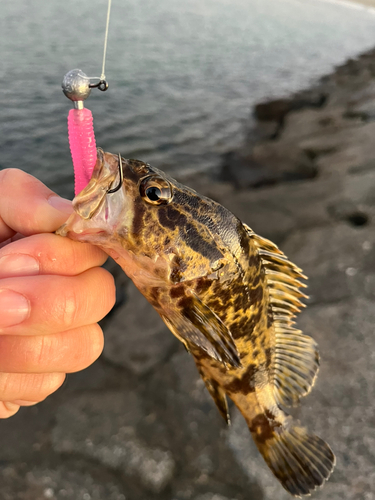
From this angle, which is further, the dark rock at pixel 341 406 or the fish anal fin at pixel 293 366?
the dark rock at pixel 341 406

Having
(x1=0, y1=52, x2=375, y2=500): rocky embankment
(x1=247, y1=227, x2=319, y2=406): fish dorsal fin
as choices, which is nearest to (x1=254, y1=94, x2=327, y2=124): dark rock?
(x1=0, y1=52, x2=375, y2=500): rocky embankment

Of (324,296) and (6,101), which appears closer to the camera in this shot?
(324,296)

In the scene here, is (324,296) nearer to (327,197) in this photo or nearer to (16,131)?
(327,197)

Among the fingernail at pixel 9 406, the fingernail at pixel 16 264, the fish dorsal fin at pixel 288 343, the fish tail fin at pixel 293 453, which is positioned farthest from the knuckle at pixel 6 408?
the fish dorsal fin at pixel 288 343

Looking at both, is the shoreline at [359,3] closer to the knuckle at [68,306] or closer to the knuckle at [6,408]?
the knuckle at [68,306]

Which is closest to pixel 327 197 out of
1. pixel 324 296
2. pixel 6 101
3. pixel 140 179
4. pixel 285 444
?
pixel 324 296

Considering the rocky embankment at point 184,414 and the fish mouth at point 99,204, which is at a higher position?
the fish mouth at point 99,204

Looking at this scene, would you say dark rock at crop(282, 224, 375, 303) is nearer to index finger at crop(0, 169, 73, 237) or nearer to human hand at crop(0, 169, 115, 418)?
human hand at crop(0, 169, 115, 418)
